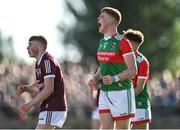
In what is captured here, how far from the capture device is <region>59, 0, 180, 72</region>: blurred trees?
59812 millimetres

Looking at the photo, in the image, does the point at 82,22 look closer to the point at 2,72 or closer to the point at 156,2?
the point at 156,2

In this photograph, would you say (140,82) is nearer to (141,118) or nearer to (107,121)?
(141,118)

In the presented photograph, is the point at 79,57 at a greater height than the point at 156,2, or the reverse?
the point at 156,2

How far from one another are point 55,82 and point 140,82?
5.26 ft

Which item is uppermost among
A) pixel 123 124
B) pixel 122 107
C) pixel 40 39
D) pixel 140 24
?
pixel 140 24

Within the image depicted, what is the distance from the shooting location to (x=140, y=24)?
59.9m

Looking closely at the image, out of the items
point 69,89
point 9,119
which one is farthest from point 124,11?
point 9,119

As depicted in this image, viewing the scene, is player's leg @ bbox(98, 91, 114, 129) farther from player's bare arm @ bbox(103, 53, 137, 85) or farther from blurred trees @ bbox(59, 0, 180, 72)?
blurred trees @ bbox(59, 0, 180, 72)

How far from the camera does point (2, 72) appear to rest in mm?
27844

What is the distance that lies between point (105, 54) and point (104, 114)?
2.86 feet

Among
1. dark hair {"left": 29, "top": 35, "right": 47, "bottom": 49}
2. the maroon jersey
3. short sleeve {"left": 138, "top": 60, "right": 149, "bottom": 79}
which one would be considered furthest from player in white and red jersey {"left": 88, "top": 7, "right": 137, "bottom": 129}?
short sleeve {"left": 138, "top": 60, "right": 149, "bottom": 79}

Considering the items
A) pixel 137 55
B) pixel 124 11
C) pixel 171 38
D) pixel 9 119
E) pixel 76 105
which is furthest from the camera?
pixel 171 38

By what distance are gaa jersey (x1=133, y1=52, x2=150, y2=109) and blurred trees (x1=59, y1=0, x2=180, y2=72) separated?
43.2m

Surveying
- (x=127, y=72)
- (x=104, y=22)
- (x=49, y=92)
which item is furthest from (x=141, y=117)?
(x=104, y=22)
